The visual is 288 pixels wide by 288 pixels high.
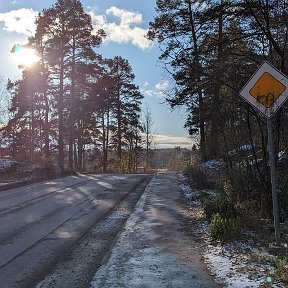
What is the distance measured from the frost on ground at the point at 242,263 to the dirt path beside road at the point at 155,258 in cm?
18

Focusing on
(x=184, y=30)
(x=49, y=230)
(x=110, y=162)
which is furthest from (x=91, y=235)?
(x=110, y=162)

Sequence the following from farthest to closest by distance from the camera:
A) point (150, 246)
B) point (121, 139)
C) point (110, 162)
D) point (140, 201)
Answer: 1. point (121, 139)
2. point (110, 162)
3. point (140, 201)
4. point (150, 246)

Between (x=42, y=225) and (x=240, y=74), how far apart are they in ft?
20.0

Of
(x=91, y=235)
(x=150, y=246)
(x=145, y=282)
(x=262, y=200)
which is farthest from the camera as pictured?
(x=262, y=200)

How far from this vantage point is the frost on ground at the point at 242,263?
17.7 ft

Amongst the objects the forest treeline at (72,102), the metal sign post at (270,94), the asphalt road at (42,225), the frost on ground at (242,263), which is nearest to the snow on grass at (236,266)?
the frost on ground at (242,263)

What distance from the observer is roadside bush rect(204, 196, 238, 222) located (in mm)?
9016

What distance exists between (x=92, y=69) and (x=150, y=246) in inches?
1226

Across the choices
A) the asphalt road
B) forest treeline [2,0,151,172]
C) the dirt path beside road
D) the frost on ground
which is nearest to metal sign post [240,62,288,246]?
the frost on ground

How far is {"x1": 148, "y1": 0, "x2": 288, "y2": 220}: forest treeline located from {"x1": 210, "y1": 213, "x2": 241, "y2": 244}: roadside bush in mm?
2707

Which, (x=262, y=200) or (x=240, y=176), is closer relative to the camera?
(x=262, y=200)

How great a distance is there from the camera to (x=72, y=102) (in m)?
38.2

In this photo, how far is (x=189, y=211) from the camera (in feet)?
38.8

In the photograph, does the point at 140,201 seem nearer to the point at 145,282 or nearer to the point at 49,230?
the point at 49,230
